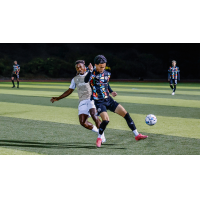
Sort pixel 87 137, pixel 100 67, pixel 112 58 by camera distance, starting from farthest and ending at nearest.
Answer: pixel 112 58 → pixel 87 137 → pixel 100 67

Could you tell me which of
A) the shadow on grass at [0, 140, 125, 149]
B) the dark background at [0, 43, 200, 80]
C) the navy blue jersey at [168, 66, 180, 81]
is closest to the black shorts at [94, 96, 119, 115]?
the shadow on grass at [0, 140, 125, 149]

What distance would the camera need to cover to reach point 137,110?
11.5 m

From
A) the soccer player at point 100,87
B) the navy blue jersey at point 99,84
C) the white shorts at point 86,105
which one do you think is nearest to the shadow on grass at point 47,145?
the soccer player at point 100,87

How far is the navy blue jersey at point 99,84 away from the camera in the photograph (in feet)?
18.9

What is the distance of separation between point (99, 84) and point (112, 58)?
1854 inches

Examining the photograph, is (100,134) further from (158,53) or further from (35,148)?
(158,53)

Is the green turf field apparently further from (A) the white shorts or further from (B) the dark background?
(B) the dark background

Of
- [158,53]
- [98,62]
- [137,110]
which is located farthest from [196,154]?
[158,53]

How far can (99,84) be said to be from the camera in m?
5.77

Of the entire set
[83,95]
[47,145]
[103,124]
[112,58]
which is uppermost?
[112,58]

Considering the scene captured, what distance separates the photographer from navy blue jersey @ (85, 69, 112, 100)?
227 inches

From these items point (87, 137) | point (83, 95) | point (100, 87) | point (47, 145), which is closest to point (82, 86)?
point (83, 95)

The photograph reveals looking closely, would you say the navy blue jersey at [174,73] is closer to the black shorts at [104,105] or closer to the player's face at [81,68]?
the player's face at [81,68]

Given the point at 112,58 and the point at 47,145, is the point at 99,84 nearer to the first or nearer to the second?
the point at 47,145
